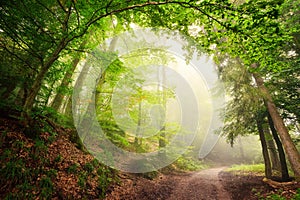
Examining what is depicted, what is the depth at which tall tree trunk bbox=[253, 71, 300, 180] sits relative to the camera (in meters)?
6.51

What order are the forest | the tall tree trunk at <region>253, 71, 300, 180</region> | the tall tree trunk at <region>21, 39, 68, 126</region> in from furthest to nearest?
the tall tree trunk at <region>253, 71, 300, 180</region> < the tall tree trunk at <region>21, 39, 68, 126</region> < the forest

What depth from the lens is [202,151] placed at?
31.1m

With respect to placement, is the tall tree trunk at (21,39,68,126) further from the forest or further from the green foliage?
the green foliage

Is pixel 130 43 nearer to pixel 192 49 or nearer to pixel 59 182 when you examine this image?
pixel 192 49

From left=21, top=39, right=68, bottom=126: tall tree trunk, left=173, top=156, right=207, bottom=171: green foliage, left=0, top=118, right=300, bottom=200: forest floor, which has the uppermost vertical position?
left=21, top=39, right=68, bottom=126: tall tree trunk

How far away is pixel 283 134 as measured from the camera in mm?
6992

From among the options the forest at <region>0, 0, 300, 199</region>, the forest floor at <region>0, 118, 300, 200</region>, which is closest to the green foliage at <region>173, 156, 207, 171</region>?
the forest at <region>0, 0, 300, 199</region>

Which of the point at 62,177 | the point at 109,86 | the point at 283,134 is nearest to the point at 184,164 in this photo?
the point at 283,134

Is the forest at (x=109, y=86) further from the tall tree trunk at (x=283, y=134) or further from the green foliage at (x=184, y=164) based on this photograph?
the green foliage at (x=184, y=164)

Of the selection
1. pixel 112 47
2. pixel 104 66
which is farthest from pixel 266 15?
pixel 112 47

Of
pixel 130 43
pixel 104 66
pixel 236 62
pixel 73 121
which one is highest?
pixel 130 43

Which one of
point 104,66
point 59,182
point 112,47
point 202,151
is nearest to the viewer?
point 59,182

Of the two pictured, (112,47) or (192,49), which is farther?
(112,47)

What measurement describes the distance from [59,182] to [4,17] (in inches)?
174
